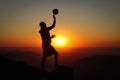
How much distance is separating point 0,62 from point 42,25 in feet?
22.2

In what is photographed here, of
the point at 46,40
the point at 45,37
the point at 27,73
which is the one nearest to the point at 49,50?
the point at 46,40

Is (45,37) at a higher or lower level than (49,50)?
higher

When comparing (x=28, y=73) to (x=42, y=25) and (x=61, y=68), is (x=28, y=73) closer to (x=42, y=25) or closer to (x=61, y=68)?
(x=61, y=68)

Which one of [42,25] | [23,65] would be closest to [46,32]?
[42,25]

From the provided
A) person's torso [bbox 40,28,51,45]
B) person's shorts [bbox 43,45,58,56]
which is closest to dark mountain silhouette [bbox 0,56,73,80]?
→ person's shorts [bbox 43,45,58,56]

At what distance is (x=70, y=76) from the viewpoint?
19.0 meters

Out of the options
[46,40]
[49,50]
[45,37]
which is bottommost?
[49,50]

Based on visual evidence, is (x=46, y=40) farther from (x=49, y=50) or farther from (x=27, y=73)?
(x=27, y=73)

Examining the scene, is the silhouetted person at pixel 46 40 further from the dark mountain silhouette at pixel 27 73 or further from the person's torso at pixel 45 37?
the dark mountain silhouette at pixel 27 73

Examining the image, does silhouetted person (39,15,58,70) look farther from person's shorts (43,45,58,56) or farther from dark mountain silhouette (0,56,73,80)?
dark mountain silhouette (0,56,73,80)

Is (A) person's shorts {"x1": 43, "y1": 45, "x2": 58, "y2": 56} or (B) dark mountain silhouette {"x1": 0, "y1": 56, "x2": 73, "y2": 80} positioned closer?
(A) person's shorts {"x1": 43, "y1": 45, "x2": 58, "y2": 56}

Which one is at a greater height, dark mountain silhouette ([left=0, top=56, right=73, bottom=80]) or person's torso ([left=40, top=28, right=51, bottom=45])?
person's torso ([left=40, top=28, right=51, bottom=45])

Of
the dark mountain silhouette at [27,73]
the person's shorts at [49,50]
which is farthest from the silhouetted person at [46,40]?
the dark mountain silhouette at [27,73]

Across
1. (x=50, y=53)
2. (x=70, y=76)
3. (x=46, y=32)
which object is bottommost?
(x=70, y=76)
